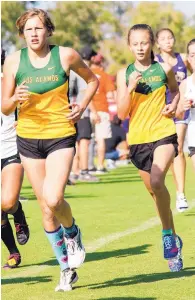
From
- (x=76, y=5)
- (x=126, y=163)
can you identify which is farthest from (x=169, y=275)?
(x=76, y=5)

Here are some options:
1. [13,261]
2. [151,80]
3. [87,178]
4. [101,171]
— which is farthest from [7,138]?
[101,171]

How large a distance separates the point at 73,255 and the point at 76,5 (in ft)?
257

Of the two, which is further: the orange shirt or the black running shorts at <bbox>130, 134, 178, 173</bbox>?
the orange shirt

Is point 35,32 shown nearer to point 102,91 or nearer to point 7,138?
point 7,138

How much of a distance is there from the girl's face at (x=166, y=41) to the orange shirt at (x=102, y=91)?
6296 millimetres

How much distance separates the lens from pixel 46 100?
8.09 metres

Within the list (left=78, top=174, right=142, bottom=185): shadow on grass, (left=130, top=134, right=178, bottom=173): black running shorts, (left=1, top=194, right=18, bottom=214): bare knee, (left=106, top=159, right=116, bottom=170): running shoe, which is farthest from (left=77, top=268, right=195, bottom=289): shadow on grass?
(left=106, top=159, right=116, bottom=170): running shoe

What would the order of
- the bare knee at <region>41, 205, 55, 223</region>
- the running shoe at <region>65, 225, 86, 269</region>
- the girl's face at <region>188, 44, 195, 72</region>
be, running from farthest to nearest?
1. the girl's face at <region>188, 44, 195, 72</region>
2. the running shoe at <region>65, 225, 86, 269</region>
3. the bare knee at <region>41, 205, 55, 223</region>

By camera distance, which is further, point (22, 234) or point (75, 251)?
point (22, 234)

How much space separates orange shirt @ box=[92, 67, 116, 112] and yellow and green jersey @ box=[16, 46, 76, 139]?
11776 millimetres

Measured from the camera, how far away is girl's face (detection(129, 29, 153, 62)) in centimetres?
900

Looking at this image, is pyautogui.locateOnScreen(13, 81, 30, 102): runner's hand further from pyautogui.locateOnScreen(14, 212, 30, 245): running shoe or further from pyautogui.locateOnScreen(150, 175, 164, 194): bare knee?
pyautogui.locateOnScreen(14, 212, 30, 245): running shoe

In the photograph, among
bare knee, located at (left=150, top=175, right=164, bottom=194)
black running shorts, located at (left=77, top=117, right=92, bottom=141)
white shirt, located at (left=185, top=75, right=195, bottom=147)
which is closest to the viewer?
bare knee, located at (left=150, top=175, right=164, bottom=194)

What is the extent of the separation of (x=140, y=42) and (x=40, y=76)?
132 centimetres
